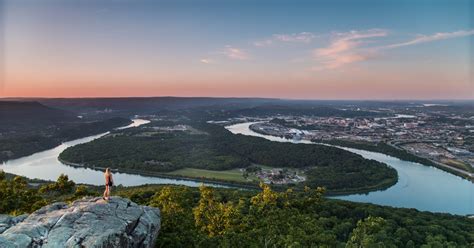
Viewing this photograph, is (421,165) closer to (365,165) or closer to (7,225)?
(365,165)

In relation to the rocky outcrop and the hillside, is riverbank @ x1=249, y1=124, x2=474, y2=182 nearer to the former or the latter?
the rocky outcrop

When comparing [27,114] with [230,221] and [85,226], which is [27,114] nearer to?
[230,221]

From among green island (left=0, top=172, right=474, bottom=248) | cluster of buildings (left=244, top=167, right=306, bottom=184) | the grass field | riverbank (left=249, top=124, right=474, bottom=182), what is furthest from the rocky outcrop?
riverbank (left=249, top=124, right=474, bottom=182)

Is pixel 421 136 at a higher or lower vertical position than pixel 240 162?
higher

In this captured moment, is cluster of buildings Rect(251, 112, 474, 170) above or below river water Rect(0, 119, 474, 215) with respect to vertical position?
above

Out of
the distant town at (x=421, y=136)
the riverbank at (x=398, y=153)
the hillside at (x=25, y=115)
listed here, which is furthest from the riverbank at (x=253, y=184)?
the hillside at (x=25, y=115)

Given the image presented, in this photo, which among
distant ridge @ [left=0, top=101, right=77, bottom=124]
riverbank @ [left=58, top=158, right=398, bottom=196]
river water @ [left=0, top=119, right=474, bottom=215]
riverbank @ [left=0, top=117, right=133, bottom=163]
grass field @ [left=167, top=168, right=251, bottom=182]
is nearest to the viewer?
river water @ [left=0, top=119, right=474, bottom=215]

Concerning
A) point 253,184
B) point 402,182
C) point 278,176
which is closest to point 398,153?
point 402,182
